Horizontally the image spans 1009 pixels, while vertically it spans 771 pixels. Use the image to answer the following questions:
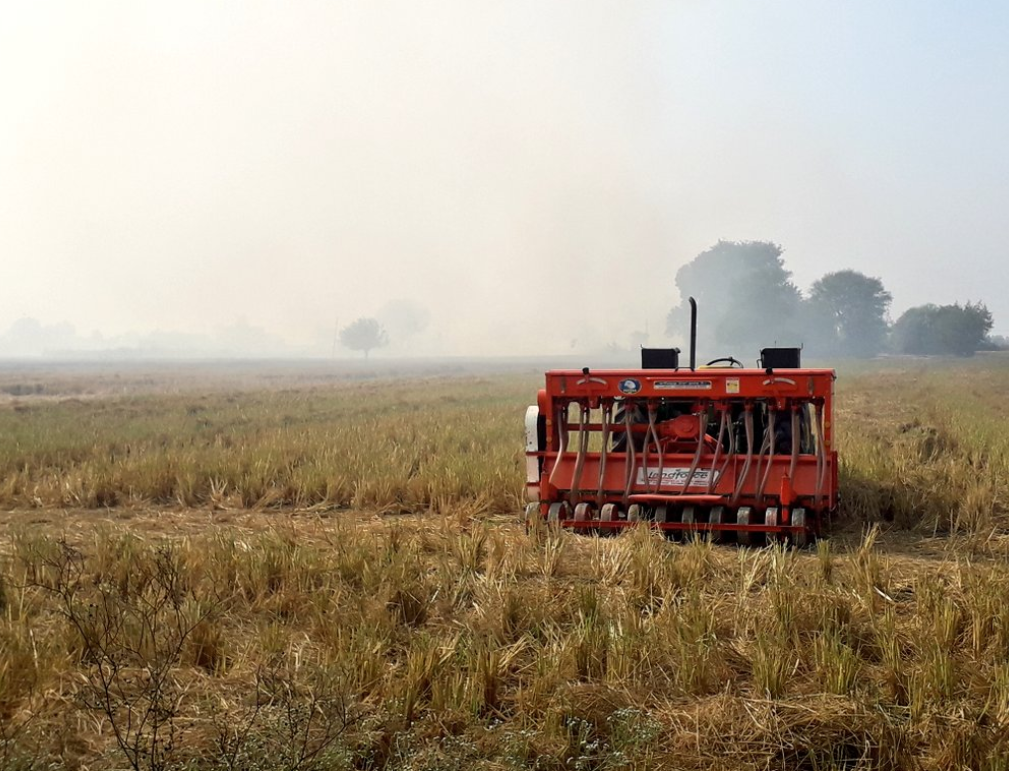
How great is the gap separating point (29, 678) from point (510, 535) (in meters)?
3.84

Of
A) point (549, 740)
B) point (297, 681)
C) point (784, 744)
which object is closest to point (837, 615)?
point (784, 744)

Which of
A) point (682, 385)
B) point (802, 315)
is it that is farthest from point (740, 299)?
point (682, 385)

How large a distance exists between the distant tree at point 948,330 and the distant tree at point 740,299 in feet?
41.4

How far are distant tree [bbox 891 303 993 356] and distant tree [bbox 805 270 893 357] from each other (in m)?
6.47

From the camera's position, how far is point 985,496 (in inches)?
325

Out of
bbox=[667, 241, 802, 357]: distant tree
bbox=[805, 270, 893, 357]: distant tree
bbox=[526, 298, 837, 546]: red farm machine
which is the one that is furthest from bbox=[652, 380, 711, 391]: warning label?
bbox=[805, 270, 893, 357]: distant tree

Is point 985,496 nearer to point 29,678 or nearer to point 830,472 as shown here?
point 830,472

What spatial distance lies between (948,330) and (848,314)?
20.5 m

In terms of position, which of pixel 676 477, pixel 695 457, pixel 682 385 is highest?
pixel 682 385

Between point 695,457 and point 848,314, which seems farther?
point 848,314

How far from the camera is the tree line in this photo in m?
90.3

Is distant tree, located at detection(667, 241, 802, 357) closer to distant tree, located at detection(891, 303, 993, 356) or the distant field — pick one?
distant tree, located at detection(891, 303, 993, 356)

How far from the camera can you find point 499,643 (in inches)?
189

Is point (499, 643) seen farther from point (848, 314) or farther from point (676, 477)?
point (848, 314)
